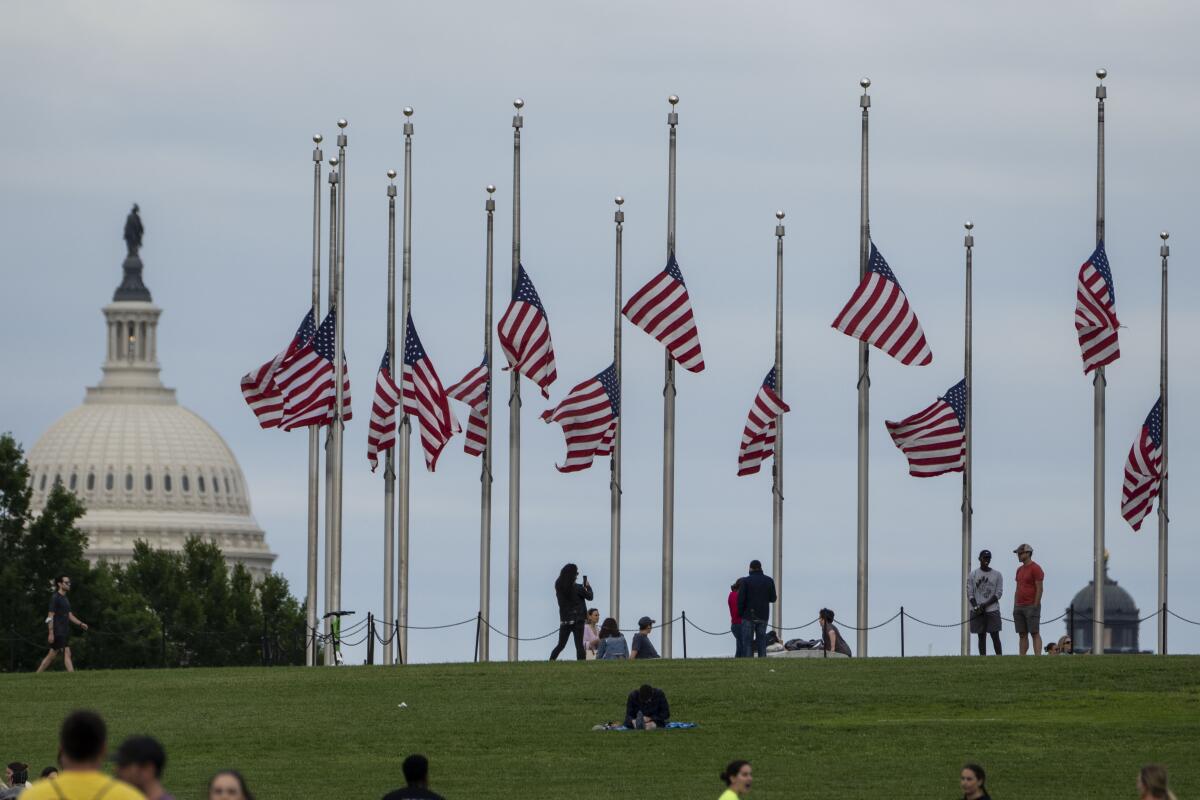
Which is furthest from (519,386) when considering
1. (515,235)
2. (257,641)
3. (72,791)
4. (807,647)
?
(257,641)

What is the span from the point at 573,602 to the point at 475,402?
5.93 m

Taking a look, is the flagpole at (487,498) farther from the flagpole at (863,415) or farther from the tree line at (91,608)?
the tree line at (91,608)

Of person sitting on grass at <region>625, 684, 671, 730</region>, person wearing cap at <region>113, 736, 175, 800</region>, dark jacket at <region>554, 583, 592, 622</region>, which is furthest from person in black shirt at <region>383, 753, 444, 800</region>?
dark jacket at <region>554, 583, 592, 622</region>

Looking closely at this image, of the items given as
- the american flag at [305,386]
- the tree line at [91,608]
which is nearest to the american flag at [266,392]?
the american flag at [305,386]

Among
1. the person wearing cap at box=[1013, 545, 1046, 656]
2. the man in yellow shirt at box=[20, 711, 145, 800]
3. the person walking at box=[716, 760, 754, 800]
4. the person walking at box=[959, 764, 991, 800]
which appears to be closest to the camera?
the man in yellow shirt at box=[20, 711, 145, 800]

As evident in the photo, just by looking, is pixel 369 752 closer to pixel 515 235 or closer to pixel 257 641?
pixel 515 235

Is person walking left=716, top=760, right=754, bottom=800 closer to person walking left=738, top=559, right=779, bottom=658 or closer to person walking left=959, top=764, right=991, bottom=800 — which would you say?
person walking left=959, top=764, right=991, bottom=800

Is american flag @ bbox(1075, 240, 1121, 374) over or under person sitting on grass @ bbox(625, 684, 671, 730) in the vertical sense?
over

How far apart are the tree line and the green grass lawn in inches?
1501

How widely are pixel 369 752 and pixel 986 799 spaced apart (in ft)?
44.7

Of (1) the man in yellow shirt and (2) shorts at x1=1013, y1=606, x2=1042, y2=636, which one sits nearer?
(1) the man in yellow shirt

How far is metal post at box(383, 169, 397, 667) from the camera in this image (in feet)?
183

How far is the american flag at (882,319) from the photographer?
49000 millimetres

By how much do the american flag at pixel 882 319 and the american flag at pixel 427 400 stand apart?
6867mm
